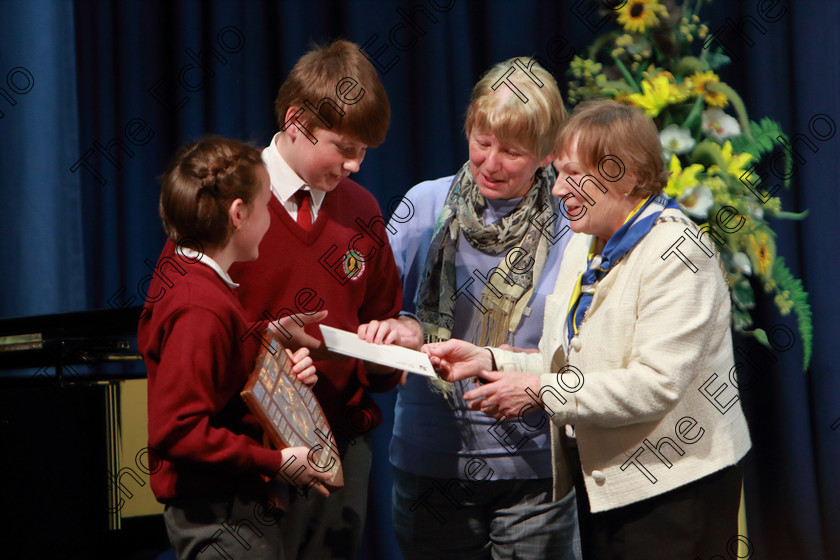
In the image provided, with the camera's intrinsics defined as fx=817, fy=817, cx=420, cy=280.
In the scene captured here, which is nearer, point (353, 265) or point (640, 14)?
point (353, 265)

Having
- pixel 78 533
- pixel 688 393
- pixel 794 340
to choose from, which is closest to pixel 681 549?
pixel 688 393

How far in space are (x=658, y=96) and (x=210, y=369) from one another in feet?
5.51

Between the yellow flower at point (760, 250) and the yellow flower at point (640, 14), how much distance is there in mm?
729

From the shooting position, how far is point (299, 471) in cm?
141

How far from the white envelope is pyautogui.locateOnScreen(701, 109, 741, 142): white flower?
130 cm

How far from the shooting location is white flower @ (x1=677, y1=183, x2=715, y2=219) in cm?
230

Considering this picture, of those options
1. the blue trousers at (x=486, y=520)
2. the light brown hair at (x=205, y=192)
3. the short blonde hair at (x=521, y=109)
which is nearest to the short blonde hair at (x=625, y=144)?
the short blonde hair at (x=521, y=109)

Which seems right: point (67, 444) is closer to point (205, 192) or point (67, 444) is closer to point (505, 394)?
point (205, 192)

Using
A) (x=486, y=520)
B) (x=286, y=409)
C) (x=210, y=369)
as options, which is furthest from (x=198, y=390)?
(x=486, y=520)

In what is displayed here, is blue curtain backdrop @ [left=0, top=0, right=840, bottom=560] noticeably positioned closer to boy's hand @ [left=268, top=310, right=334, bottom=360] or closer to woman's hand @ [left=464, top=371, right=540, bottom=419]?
woman's hand @ [left=464, top=371, right=540, bottom=419]

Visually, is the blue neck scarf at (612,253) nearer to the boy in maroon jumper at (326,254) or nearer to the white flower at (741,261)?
the boy in maroon jumper at (326,254)

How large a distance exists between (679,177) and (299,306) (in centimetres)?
128

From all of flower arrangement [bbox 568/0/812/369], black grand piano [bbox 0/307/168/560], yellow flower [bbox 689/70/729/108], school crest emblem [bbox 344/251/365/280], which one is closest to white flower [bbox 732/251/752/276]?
flower arrangement [bbox 568/0/812/369]

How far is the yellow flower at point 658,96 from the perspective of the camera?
2430 millimetres
